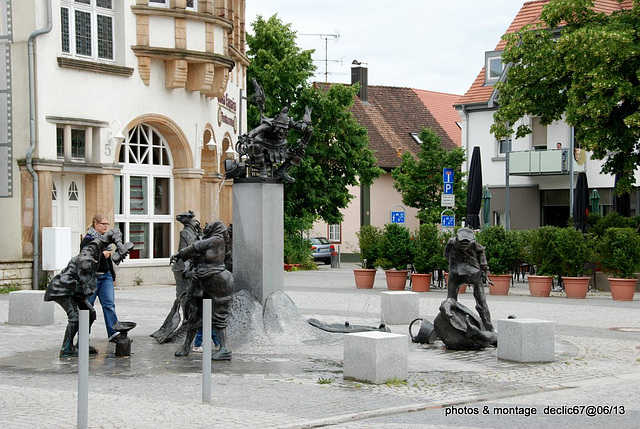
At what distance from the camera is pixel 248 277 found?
14547 mm

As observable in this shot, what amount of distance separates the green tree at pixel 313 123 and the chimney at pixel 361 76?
19.1m

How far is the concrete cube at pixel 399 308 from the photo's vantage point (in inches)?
699

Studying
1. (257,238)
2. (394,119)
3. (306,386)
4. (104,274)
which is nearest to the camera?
(306,386)

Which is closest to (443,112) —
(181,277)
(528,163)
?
(528,163)

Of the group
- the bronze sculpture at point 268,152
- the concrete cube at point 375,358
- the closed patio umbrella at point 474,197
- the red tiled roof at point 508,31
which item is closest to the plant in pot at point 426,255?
the closed patio umbrella at point 474,197

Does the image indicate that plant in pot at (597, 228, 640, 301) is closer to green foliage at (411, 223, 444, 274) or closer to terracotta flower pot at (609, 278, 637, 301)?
terracotta flower pot at (609, 278, 637, 301)

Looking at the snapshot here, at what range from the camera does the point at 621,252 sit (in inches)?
912

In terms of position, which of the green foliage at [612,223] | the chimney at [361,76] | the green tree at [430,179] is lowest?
the green foliage at [612,223]

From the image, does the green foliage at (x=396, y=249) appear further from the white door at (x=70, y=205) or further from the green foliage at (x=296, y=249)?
the green foliage at (x=296, y=249)

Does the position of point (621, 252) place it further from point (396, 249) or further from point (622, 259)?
point (396, 249)

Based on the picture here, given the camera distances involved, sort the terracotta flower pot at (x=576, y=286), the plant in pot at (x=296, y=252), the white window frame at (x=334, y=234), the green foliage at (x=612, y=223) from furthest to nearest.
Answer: the white window frame at (x=334, y=234)
the plant in pot at (x=296, y=252)
the green foliage at (x=612, y=223)
the terracotta flower pot at (x=576, y=286)

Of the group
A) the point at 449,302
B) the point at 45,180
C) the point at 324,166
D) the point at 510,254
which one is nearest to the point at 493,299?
the point at 510,254

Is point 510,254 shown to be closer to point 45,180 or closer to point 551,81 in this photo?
point 551,81

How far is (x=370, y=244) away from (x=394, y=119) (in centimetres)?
3662
